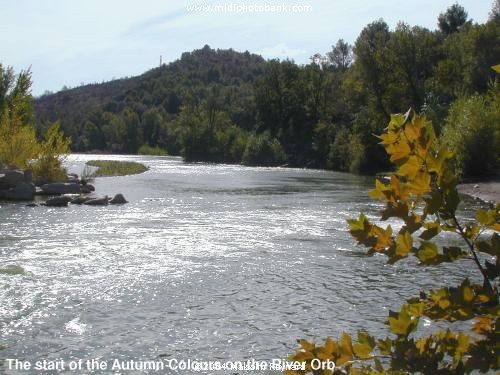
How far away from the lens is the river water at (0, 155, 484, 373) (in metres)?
9.12

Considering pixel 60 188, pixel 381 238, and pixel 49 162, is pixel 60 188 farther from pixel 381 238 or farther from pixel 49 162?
pixel 381 238

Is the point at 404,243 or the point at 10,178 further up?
the point at 404,243

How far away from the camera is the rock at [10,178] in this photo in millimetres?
30609

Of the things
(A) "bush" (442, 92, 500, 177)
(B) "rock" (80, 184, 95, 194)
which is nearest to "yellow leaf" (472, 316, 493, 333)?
(B) "rock" (80, 184, 95, 194)

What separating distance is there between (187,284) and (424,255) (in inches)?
426

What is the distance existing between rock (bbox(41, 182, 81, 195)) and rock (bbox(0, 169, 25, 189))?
1.43 m

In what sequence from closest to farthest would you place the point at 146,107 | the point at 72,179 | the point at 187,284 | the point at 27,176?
the point at 187,284
the point at 27,176
the point at 72,179
the point at 146,107

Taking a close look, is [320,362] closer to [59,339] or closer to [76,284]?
[59,339]

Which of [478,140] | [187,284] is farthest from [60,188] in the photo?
[478,140]

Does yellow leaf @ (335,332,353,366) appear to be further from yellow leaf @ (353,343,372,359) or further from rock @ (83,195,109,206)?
rock @ (83,195,109,206)

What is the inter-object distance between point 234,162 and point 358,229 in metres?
82.8

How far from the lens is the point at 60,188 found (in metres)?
32.5

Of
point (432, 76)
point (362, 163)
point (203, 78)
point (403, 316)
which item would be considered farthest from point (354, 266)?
point (203, 78)

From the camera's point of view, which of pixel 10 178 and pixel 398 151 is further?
pixel 10 178
